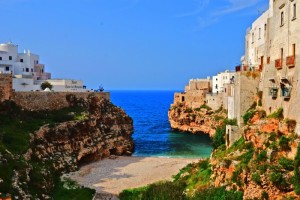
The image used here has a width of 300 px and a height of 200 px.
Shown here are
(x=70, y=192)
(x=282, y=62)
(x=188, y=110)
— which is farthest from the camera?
(x=188, y=110)

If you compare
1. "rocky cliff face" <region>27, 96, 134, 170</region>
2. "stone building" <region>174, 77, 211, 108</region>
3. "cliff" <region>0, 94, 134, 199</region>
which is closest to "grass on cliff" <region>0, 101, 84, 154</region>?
"cliff" <region>0, 94, 134, 199</region>

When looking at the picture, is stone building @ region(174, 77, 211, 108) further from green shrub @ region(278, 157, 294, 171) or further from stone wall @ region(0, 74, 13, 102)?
green shrub @ region(278, 157, 294, 171)

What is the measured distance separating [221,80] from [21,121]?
47.3m

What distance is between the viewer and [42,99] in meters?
46.9

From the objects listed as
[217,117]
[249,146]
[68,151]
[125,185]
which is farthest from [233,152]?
[217,117]

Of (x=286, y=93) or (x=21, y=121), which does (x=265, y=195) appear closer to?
(x=286, y=93)

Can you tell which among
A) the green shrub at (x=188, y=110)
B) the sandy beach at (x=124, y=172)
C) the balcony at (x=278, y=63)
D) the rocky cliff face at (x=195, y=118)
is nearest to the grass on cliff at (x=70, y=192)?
the sandy beach at (x=124, y=172)

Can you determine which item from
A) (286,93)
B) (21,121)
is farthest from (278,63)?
(21,121)

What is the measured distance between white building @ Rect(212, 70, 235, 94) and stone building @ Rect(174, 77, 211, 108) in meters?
2.31

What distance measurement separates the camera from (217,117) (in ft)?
211

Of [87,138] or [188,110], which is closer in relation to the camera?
[87,138]

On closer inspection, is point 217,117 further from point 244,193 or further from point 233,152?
point 244,193

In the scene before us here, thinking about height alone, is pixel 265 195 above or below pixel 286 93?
below

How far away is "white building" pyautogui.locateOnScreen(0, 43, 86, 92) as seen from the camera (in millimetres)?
56362
